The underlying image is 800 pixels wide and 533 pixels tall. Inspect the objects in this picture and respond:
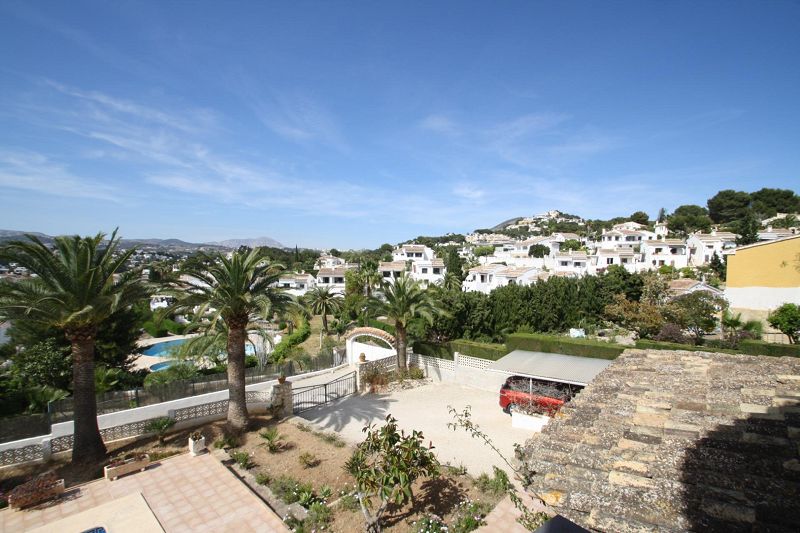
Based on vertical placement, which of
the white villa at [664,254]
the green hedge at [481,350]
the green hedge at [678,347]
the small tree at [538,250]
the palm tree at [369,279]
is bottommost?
the green hedge at [481,350]

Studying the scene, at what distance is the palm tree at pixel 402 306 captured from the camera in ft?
74.9

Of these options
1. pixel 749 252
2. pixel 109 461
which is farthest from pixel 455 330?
pixel 109 461

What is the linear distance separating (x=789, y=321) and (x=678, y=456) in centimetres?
2565

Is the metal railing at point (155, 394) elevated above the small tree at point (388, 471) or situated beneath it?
situated beneath

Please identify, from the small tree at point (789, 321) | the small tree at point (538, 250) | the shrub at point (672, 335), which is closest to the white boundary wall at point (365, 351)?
the shrub at point (672, 335)

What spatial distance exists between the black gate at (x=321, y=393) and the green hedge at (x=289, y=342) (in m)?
11.8

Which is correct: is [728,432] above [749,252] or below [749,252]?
below

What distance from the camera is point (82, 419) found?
43.0 feet

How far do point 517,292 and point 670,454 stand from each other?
94.7 ft

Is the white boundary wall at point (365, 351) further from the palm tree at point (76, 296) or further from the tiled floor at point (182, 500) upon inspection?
the palm tree at point (76, 296)

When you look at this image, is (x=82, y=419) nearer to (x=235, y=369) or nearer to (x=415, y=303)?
(x=235, y=369)

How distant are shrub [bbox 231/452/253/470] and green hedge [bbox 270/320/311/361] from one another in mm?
19045


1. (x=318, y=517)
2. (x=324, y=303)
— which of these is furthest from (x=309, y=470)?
(x=324, y=303)

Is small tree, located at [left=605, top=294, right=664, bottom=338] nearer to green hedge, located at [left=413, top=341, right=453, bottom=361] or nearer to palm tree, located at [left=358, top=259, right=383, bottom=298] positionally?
green hedge, located at [left=413, top=341, right=453, bottom=361]
